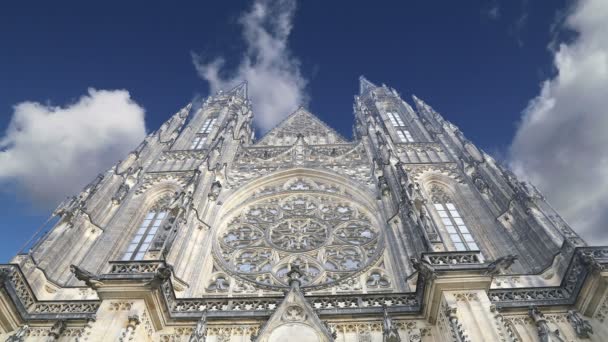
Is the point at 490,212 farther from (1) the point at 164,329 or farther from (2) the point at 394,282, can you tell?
(1) the point at 164,329

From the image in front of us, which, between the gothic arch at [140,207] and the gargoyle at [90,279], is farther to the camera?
the gothic arch at [140,207]

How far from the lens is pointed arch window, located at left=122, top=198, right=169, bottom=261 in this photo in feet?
47.1

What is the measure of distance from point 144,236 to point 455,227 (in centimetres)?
1076

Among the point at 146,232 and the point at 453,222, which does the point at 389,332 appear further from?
the point at 146,232

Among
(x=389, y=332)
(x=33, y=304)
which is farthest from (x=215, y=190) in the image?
(x=389, y=332)

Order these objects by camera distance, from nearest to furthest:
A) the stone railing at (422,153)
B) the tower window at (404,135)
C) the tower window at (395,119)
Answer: the stone railing at (422,153) < the tower window at (404,135) < the tower window at (395,119)

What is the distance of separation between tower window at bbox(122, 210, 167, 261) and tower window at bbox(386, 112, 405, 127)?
1373cm

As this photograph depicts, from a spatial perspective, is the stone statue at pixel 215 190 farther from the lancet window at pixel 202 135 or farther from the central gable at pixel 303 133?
the central gable at pixel 303 133

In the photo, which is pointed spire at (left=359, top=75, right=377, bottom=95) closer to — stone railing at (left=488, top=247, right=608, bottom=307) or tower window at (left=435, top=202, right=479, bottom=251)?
tower window at (left=435, top=202, right=479, bottom=251)

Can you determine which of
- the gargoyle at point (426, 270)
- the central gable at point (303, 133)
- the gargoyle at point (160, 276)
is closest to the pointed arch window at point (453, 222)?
the gargoyle at point (426, 270)

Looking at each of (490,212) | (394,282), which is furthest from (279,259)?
(490,212)

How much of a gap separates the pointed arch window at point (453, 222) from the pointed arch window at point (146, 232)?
9.55 metres

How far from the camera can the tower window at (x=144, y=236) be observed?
14.3 meters

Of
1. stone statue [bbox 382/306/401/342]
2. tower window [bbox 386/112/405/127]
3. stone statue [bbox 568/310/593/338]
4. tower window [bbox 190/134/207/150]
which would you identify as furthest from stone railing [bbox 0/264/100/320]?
tower window [bbox 386/112/405/127]
